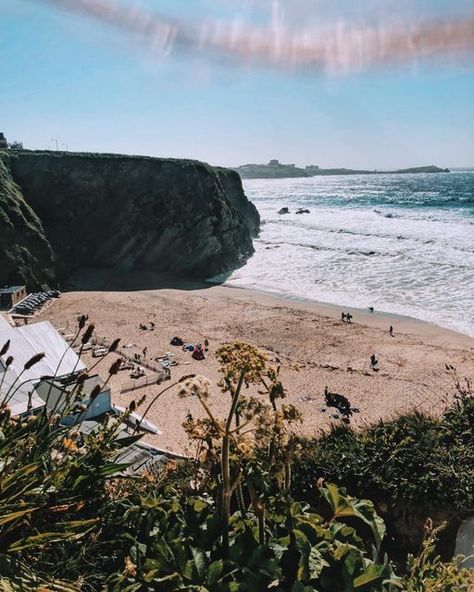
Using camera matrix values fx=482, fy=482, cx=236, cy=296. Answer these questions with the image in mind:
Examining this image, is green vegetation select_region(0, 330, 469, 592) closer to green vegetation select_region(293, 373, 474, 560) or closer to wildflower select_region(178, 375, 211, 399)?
wildflower select_region(178, 375, 211, 399)

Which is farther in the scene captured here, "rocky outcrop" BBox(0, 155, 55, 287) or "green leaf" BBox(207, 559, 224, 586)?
"rocky outcrop" BBox(0, 155, 55, 287)

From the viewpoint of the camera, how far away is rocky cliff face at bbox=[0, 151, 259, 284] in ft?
153

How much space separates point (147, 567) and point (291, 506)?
1.07m

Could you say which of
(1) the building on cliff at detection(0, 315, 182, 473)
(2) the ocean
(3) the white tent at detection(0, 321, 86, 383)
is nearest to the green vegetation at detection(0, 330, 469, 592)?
(1) the building on cliff at detection(0, 315, 182, 473)

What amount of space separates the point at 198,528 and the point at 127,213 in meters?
47.1

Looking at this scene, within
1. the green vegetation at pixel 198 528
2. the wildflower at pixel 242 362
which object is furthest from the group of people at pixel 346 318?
the wildflower at pixel 242 362

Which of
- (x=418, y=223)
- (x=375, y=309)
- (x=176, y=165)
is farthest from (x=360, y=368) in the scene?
(x=418, y=223)

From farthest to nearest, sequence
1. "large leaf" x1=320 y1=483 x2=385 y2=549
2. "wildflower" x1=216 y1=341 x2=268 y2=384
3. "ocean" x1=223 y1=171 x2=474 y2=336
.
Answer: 1. "ocean" x1=223 y1=171 x2=474 y2=336
2. "large leaf" x1=320 y1=483 x2=385 y2=549
3. "wildflower" x1=216 y1=341 x2=268 y2=384

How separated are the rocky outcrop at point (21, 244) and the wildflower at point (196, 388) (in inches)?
1467

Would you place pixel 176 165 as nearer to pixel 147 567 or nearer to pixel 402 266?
pixel 402 266

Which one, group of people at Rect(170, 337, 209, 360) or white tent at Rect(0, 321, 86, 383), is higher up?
white tent at Rect(0, 321, 86, 383)

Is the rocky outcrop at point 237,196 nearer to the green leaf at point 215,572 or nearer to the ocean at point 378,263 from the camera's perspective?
the ocean at point 378,263

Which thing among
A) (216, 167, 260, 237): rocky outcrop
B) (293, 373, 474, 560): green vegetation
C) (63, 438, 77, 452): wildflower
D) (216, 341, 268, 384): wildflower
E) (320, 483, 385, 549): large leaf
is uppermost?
(216, 167, 260, 237): rocky outcrop

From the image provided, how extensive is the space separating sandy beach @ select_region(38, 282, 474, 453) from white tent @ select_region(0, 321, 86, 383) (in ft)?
8.61
